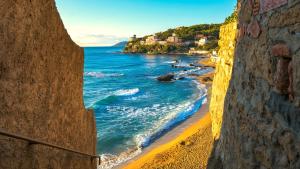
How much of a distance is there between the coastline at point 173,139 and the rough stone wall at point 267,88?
628 inches

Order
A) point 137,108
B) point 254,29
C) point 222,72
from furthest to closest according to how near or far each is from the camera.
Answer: point 137,108 → point 222,72 → point 254,29

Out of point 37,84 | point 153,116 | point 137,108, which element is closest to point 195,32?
point 137,108

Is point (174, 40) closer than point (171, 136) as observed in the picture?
No

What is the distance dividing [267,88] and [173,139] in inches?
875

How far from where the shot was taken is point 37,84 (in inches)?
201

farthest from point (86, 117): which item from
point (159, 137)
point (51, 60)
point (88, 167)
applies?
point (159, 137)

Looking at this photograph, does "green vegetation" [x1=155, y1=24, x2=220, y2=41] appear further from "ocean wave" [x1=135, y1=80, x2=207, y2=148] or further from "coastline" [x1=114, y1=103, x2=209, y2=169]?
"coastline" [x1=114, y1=103, x2=209, y2=169]

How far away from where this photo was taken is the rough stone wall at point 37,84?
4238 mm

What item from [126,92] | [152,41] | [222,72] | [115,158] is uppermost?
[152,41]

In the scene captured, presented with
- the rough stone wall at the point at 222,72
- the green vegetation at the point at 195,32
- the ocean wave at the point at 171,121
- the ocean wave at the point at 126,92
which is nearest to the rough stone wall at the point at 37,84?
the rough stone wall at the point at 222,72

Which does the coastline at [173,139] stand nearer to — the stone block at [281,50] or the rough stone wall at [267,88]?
the rough stone wall at [267,88]

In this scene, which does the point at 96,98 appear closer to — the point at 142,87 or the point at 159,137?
the point at 142,87

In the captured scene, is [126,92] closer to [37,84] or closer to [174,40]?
[37,84]

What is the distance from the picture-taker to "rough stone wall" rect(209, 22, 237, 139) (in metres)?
10.1
